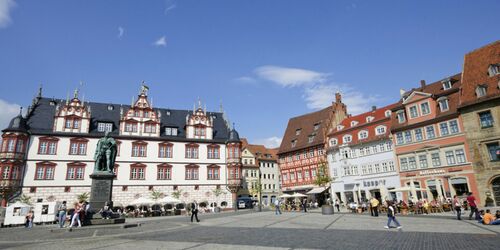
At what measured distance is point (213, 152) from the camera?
50000 mm

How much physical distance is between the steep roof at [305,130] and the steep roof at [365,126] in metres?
2.51

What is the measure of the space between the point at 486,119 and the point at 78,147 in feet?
158

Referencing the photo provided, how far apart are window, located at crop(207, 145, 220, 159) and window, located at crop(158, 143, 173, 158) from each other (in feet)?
19.8

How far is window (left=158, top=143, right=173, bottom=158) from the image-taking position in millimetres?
46625

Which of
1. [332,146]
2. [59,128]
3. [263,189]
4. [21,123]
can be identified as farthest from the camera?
[263,189]

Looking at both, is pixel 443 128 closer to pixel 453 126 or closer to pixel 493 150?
pixel 453 126

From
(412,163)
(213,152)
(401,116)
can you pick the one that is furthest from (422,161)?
(213,152)

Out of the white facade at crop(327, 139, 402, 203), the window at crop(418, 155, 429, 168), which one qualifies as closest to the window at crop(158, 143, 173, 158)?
the white facade at crop(327, 139, 402, 203)

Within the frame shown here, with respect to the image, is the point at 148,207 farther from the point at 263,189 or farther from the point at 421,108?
the point at 421,108

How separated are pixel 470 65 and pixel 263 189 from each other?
149 ft

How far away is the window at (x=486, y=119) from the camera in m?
28.7

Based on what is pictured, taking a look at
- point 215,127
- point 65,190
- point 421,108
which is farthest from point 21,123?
point 421,108

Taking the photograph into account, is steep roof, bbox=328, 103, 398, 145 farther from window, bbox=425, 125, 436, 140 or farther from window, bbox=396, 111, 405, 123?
window, bbox=425, 125, 436, 140

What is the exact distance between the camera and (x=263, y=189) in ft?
223
